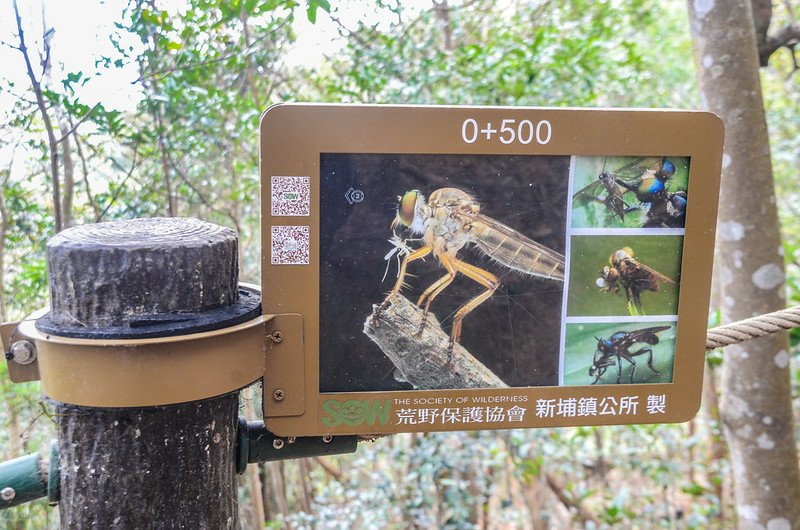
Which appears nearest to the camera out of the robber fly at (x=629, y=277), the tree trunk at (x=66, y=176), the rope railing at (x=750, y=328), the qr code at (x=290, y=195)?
the qr code at (x=290, y=195)

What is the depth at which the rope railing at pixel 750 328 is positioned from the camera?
100 centimetres

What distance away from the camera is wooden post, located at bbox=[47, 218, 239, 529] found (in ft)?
2.17

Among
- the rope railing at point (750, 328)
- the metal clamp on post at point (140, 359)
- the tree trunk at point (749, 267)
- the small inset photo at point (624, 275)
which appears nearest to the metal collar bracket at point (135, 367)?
the metal clamp on post at point (140, 359)

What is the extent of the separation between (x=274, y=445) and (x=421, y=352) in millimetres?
242

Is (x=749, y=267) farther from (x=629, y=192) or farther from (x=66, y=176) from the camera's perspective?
(x=66, y=176)

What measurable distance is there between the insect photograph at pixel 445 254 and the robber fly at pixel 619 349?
9 centimetres

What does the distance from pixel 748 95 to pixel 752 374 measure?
811 mm

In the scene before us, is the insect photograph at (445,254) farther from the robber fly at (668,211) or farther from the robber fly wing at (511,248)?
the robber fly at (668,211)

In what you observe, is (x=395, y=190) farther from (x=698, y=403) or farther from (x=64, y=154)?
(x=64, y=154)

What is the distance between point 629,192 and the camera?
0.87 m

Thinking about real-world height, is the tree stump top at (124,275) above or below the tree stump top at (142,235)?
below

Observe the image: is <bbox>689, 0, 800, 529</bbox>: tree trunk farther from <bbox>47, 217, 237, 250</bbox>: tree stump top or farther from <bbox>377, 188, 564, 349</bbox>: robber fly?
<bbox>47, 217, 237, 250</bbox>: tree stump top

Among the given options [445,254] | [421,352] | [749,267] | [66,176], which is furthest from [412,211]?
[749,267]

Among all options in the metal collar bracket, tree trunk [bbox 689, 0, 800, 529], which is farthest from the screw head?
tree trunk [bbox 689, 0, 800, 529]
